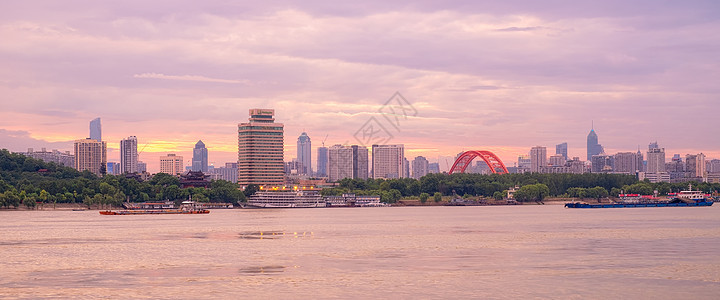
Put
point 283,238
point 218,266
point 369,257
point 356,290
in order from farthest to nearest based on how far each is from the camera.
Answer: point 283,238
point 369,257
point 218,266
point 356,290

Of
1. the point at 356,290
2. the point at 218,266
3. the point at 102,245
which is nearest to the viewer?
the point at 356,290

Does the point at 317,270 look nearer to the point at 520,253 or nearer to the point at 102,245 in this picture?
the point at 520,253

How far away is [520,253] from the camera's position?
7194 cm

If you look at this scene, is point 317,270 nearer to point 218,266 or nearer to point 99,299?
point 218,266

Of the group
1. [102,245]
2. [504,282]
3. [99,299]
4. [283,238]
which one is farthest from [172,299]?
[283,238]

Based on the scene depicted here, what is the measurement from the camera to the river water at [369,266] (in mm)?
50281

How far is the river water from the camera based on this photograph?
50.3 m

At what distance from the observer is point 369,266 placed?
62969 millimetres

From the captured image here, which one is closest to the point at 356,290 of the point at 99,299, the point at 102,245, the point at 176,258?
the point at 99,299

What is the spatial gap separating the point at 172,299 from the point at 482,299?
661 inches

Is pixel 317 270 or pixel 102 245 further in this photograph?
pixel 102 245

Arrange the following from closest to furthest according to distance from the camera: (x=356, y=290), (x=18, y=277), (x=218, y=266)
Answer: (x=356, y=290)
(x=18, y=277)
(x=218, y=266)

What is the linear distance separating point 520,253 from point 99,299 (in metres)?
36.5

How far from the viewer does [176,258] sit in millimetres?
70688
